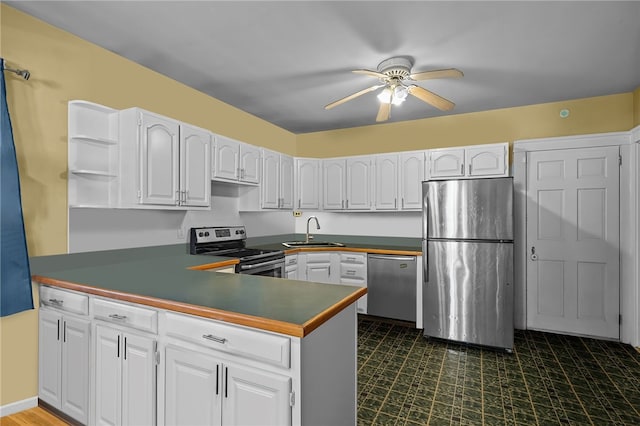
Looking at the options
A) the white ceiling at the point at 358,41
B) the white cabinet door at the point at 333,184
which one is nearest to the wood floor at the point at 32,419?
the white ceiling at the point at 358,41

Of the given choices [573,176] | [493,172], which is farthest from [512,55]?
[573,176]

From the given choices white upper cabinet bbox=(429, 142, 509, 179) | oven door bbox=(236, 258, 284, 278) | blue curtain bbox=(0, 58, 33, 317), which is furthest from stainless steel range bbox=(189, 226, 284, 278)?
white upper cabinet bbox=(429, 142, 509, 179)

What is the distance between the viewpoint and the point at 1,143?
6.24 ft

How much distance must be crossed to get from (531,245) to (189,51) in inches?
159

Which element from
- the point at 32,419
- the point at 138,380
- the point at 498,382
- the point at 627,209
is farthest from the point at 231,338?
the point at 627,209

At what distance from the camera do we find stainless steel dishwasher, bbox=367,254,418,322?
3.75 metres

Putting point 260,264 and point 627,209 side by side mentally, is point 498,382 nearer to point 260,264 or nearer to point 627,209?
point 260,264

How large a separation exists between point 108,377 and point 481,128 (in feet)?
14.3

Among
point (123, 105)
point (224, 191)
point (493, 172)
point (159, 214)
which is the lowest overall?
point (159, 214)

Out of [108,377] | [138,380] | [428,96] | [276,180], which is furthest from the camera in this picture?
[276,180]

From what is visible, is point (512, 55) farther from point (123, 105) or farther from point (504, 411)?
point (123, 105)

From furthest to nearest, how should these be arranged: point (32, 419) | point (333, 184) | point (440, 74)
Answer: point (333, 184) < point (440, 74) < point (32, 419)

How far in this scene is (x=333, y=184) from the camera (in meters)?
4.60

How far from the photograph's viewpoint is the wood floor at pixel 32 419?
1.98m
